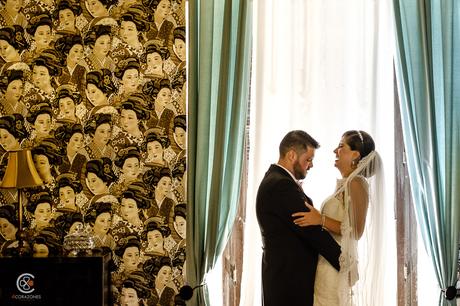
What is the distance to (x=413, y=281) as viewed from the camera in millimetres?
4422

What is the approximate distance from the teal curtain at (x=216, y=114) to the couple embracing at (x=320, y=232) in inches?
11.9

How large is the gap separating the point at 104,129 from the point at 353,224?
172 cm

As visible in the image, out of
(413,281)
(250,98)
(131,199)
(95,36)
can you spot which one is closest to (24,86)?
(95,36)

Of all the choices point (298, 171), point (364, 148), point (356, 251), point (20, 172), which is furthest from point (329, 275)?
point (20, 172)

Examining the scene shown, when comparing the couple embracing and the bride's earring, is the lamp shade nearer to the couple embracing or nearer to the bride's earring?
the couple embracing

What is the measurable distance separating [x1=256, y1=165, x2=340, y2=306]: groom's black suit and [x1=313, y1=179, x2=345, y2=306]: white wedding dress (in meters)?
0.03

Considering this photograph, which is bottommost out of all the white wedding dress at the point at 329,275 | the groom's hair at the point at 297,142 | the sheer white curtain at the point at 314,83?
the white wedding dress at the point at 329,275

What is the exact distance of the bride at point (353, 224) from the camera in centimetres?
397

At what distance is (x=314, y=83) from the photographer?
431 cm

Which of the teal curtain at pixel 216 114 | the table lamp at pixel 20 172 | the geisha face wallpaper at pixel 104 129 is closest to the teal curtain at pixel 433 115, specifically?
the teal curtain at pixel 216 114

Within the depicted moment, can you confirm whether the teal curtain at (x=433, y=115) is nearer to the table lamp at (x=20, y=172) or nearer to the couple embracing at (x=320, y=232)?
the couple embracing at (x=320, y=232)

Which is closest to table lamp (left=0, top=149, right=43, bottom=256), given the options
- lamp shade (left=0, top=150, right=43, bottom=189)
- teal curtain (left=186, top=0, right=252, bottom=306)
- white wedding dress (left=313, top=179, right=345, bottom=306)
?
lamp shade (left=0, top=150, right=43, bottom=189)

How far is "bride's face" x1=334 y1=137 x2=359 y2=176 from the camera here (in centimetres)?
408

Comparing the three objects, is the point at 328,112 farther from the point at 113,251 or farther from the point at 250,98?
the point at 113,251
